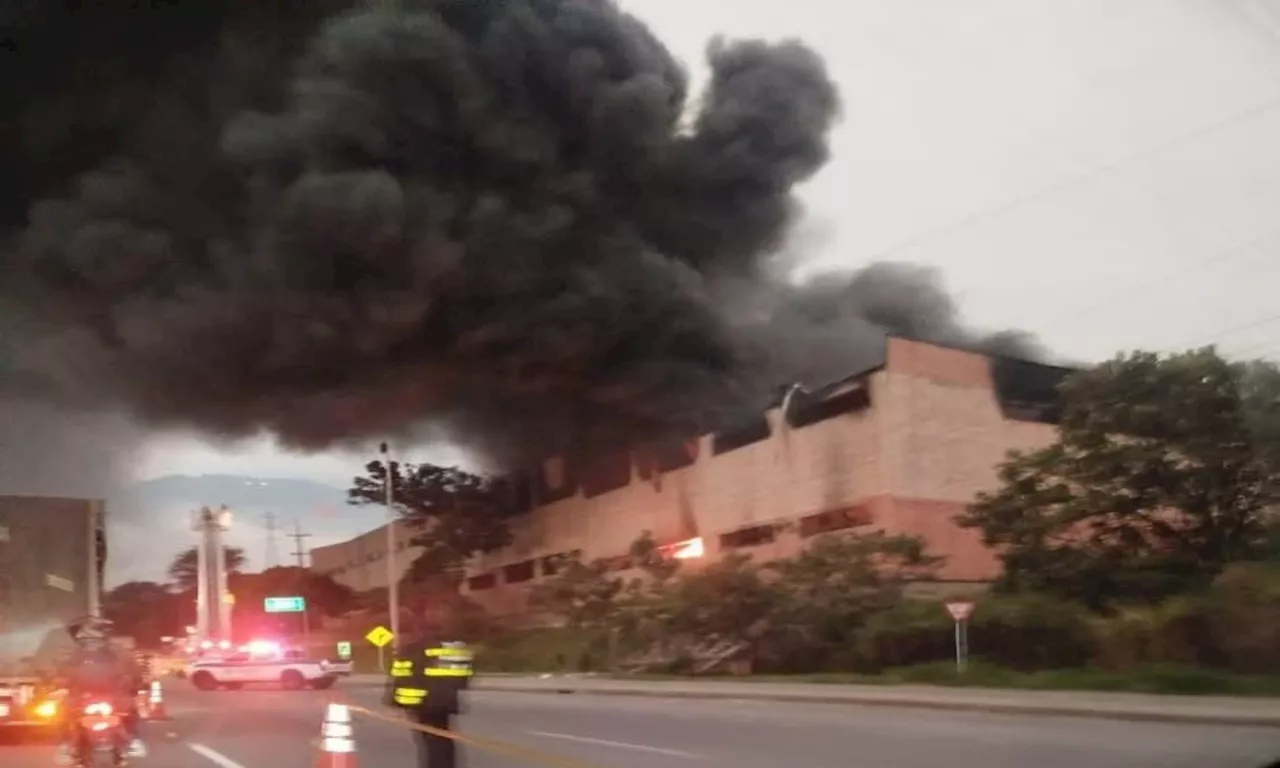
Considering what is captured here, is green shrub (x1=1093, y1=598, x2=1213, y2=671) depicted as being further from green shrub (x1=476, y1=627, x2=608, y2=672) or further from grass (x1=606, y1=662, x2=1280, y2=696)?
green shrub (x1=476, y1=627, x2=608, y2=672)

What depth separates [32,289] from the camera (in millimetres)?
15008

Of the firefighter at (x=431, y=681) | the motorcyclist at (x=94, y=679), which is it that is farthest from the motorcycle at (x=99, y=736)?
the firefighter at (x=431, y=681)

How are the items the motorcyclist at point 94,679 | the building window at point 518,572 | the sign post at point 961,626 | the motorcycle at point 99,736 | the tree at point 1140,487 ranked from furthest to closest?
the building window at point 518,572, the sign post at point 961,626, the tree at point 1140,487, the motorcyclist at point 94,679, the motorcycle at point 99,736

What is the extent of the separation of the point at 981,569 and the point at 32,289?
11464 mm

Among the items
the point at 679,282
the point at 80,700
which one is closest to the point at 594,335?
the point at 679,282

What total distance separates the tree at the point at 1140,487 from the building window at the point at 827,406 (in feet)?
6.85

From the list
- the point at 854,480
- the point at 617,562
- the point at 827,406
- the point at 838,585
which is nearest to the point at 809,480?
the point at 854,480

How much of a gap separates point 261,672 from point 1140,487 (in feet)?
35.1

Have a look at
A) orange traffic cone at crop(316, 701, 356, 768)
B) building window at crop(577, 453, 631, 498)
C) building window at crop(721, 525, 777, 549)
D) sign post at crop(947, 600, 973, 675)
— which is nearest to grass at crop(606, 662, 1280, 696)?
sign post at crop(947, 600, 973, 675)

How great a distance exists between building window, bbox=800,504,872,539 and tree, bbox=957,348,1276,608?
4.48 ft

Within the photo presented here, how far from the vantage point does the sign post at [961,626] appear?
14291mm

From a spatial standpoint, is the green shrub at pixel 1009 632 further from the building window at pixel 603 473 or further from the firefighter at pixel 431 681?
the firefighter at pixel 431 681

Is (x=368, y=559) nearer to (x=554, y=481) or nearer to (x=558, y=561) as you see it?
(x=558, y=561)

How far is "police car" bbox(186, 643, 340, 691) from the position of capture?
611 inches
